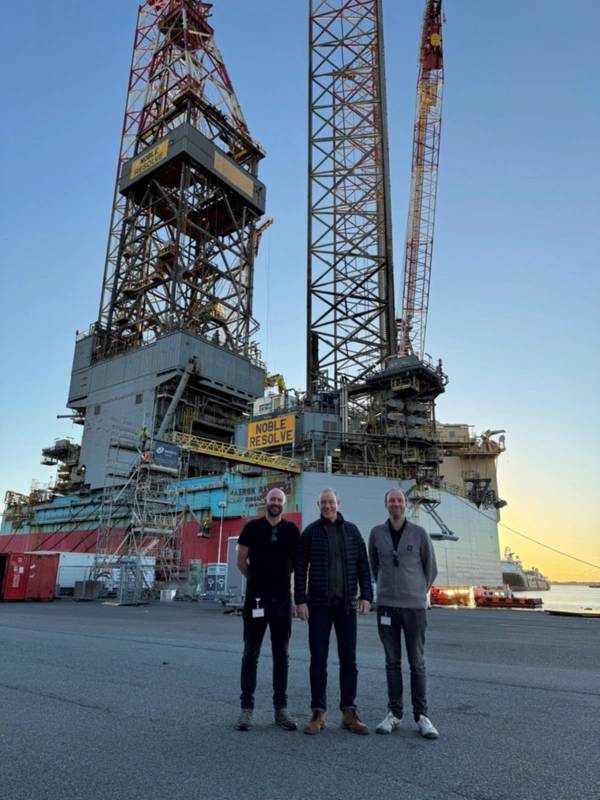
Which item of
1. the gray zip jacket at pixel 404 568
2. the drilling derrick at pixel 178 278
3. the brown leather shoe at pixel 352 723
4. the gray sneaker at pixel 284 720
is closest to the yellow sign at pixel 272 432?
the drilling derrick at pixel 178 278

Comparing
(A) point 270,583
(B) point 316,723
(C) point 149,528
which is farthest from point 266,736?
(C) point 149,528

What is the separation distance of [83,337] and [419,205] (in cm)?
4049

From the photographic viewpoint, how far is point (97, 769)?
11.5 ft

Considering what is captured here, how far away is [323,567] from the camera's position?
5023 mm

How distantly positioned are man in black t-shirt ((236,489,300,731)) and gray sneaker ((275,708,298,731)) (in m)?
0.16

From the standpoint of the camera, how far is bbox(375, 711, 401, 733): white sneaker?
4512 mm

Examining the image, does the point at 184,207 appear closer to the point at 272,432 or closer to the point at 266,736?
the point at 272,432

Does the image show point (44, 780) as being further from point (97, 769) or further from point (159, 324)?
point (159, 324)

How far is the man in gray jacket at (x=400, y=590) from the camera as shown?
4.86 metres

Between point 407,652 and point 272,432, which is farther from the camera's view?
point 272,432

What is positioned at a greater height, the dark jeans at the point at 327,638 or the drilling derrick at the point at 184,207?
the drilling derrick at the point at 184,207

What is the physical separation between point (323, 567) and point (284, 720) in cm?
126

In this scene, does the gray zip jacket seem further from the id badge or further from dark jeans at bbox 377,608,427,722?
the id badge

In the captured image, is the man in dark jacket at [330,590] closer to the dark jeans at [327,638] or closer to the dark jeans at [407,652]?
the dark jeans at [327,638]
